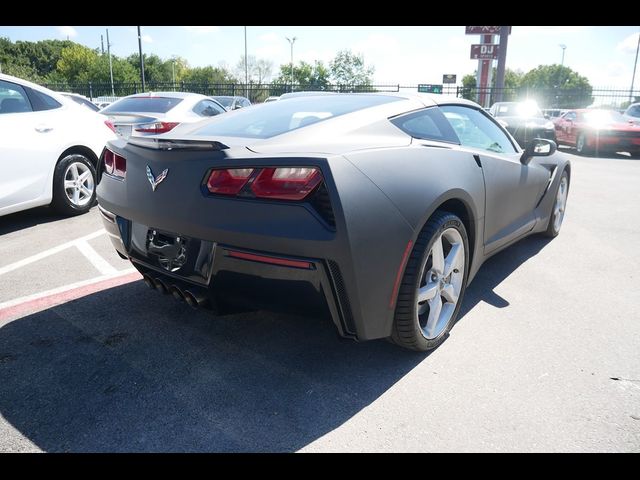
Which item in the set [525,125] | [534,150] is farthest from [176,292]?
[525,125]

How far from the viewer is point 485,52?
38.1 metres

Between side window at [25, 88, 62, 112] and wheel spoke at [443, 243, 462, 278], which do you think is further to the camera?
side window at [25, 88, 62, 112]

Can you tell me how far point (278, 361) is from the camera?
2.51 meters

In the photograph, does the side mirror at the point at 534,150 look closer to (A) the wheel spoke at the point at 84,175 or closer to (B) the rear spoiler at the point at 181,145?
(B) the rear spoiler at the point at 181,145

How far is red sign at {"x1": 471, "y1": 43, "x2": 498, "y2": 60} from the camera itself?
125ft

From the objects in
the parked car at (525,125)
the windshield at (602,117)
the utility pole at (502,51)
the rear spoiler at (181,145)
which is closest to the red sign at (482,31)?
the utility pole at (502,51)

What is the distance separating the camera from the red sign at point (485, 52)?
3812 cm

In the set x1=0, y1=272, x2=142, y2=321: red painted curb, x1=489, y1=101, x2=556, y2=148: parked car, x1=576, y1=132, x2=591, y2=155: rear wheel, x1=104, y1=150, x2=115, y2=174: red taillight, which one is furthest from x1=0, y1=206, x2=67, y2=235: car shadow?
x1=576, y1=132, x2=591, y2=155: rear wheel

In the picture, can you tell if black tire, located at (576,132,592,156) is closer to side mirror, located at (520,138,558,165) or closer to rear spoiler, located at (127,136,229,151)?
side mirror, located at (520,138,558,165)

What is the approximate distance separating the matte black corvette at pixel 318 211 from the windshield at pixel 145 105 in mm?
4813

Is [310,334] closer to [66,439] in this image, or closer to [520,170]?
[66,439]

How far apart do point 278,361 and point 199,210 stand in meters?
0.88

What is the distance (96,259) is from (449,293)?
2.81 metres

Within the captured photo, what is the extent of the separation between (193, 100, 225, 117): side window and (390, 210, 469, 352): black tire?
609 cm
